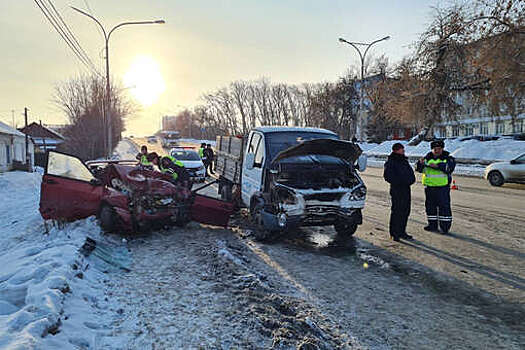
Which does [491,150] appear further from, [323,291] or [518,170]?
[323,291]

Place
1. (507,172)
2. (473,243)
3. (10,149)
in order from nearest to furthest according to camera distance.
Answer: (473,243), (507,172), (10,149)

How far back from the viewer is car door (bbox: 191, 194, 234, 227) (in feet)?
24.5

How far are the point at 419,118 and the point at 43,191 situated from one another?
29.0 meters

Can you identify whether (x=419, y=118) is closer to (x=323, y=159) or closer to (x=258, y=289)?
(x=323, y=159)

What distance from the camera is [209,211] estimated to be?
7.49 metres

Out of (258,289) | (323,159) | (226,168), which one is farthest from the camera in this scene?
(226,168)

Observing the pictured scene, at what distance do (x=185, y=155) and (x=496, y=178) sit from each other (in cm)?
1360

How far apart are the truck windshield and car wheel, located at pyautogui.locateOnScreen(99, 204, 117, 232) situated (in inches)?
123

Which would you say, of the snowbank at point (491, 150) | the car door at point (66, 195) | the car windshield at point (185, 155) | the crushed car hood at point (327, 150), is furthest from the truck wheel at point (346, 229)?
the snowbank at point (491, 150)

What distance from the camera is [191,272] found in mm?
5055

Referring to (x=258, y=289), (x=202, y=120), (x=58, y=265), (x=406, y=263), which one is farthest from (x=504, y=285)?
(x=202, y=120)

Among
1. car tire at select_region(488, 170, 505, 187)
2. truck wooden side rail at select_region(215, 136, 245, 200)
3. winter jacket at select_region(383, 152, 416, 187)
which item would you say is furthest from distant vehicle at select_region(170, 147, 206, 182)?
car tire at select_region(488, 170, 505, 187)

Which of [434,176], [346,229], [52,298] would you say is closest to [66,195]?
[52,298]

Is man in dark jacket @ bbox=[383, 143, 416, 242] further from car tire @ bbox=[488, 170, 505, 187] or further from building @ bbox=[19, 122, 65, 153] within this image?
building @ bbox=[19, 122, 65, 153]
